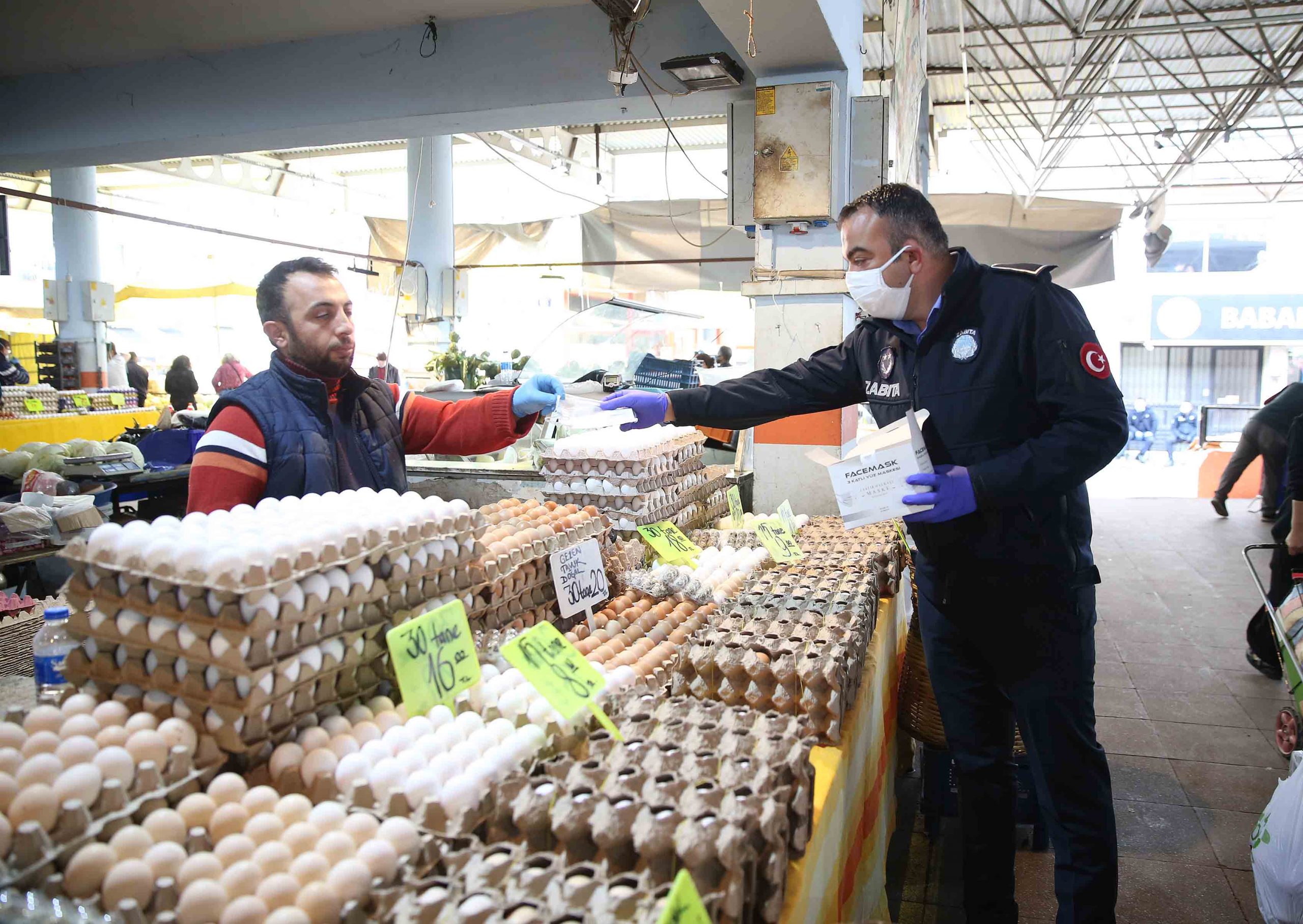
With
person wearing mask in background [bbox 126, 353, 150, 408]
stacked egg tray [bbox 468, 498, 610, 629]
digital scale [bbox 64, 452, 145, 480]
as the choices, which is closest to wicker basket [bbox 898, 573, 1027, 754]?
stacked egg tray [bbox 468, 498, 610, 629]

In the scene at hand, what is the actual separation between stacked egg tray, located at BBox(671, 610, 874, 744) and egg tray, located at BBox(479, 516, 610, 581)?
50 centimetres

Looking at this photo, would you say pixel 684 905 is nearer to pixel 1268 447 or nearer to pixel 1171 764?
pixel 1171 764

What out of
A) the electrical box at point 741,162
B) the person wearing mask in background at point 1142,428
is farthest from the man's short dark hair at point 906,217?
the person wearing mask in background at point 1142,428

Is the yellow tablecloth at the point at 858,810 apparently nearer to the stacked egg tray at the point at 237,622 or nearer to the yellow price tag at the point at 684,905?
the yellow price tag at the point at 684,905

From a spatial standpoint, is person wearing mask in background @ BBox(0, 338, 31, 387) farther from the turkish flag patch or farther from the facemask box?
the turkish flag patch

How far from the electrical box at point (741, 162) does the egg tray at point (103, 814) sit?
4341mm

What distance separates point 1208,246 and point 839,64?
23.0 meters

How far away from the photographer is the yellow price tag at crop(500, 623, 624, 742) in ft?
5.35

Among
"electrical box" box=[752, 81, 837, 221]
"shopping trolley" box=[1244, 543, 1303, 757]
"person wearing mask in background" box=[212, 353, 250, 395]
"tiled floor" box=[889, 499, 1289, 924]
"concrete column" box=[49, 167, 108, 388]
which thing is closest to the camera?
"tiled floor" box=[889, 499, 1289, 924]

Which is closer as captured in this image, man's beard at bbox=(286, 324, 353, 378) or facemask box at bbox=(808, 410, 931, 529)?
facemask box at bbox=(808, 410, 931, 529)

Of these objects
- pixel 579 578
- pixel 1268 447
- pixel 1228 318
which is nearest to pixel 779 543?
pixel 579 578

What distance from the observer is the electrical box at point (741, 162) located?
16.6 feet

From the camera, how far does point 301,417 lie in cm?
238

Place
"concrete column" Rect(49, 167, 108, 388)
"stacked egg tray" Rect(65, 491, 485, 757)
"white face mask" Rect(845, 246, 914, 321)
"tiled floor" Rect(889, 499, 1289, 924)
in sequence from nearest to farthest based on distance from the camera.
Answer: "stacked egg tray" Rect(65, 491, 485, 757), "white face mask" Rect(845, 246, 914, 321), "tiled floor" Rect(889, 499, 1289, 924), "concrete column" Rect(49, 167, 108, 388)
